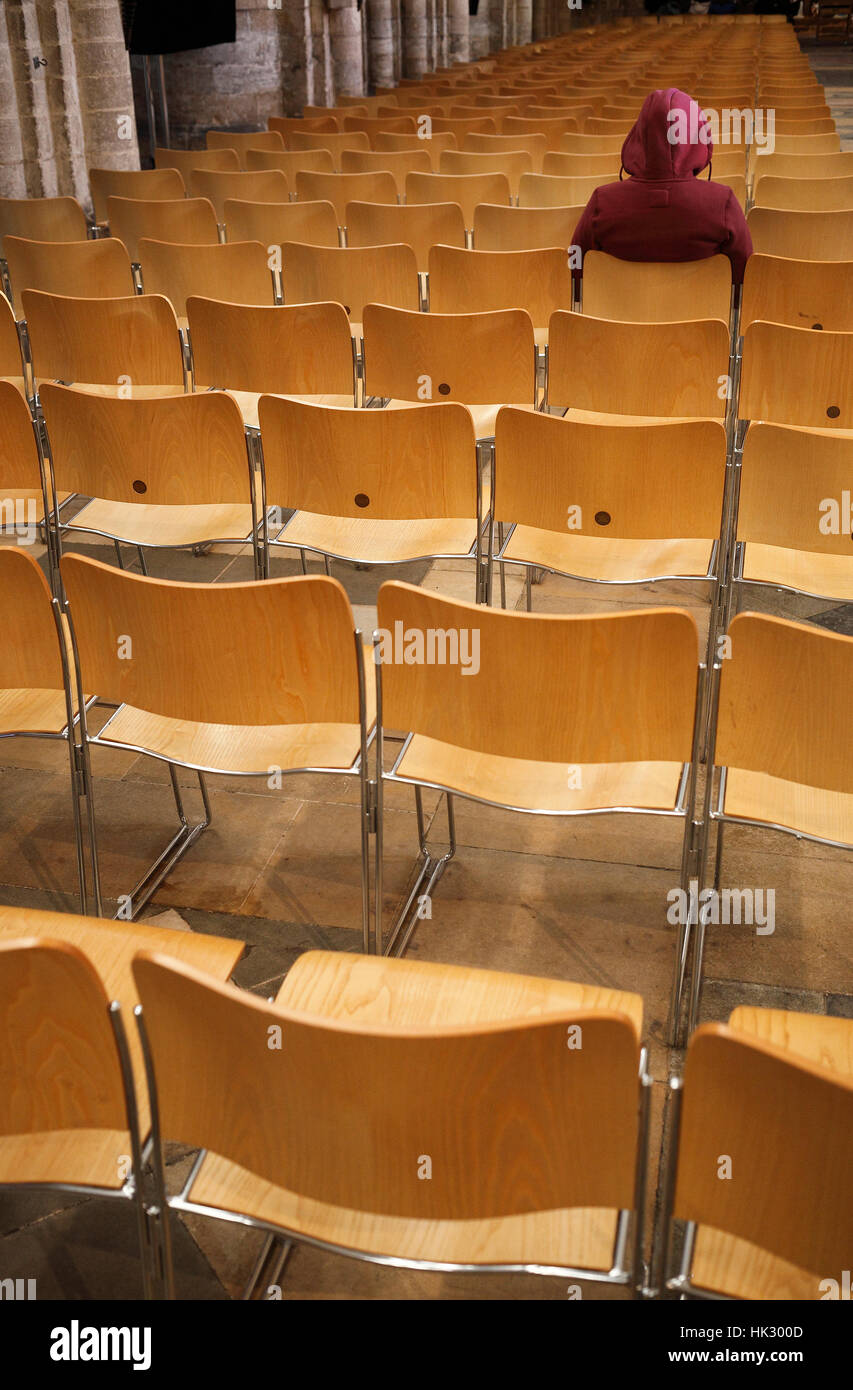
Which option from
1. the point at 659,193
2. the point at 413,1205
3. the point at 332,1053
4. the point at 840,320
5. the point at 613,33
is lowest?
the point at 413,1205

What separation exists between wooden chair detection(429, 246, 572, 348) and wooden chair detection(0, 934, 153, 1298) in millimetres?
3743

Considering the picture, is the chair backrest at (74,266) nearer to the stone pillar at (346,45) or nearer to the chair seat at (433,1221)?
the chair seat at (433,1221)

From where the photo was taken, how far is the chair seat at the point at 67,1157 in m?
1.71

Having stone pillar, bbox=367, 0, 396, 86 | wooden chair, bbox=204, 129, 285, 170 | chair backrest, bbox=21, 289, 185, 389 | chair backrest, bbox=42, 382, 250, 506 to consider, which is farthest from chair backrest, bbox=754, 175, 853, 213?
stone pillar, bbox=367, 0, 396, 86

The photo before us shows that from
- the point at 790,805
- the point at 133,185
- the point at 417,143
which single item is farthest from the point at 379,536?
the point at 417,143

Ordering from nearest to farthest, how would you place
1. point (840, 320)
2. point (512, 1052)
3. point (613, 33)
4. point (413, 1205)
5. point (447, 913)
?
point (512, 1052) < point (413, 1205) < point (447, 913) < point (840, 320) < point (613, 33)

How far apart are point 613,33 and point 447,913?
24799 millimetres

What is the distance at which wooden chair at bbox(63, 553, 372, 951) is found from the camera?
2.35m

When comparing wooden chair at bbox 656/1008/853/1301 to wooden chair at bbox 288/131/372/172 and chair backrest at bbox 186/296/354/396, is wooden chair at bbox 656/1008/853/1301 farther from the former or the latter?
wooden chair at bbox 288/131/372/172

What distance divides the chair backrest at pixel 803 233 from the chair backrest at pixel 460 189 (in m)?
1.76

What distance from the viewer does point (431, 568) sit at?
14.8 ft

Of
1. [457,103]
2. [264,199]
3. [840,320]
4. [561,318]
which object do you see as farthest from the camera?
[457,103]
